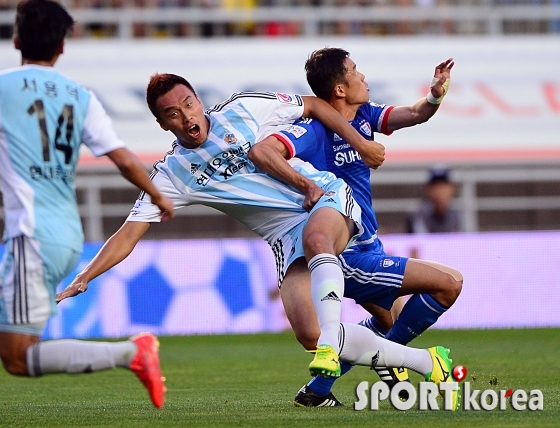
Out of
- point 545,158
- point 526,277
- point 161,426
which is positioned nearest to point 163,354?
point 526,277

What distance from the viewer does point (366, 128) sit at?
671 cm

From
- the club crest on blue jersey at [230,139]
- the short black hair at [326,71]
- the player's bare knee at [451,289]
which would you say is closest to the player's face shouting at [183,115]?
the club crest on blue jersey at [230,139]

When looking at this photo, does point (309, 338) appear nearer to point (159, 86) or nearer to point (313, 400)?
point (313, 400)

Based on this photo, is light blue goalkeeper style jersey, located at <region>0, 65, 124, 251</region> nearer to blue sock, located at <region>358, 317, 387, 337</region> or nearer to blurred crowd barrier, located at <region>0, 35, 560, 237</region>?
blue sock, located at <region>358, 317, 387, 337</region>

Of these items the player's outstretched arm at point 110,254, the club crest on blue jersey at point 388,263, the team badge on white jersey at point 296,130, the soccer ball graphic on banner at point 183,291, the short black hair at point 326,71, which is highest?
the short black hair at point 326,71

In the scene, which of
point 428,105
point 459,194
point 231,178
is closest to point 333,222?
point 231,178

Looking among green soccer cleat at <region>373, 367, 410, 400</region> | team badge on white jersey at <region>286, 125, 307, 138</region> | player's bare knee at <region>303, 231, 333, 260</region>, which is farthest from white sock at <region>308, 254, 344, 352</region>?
green soccer cleat at <region>373, 367, 410, 400</region>

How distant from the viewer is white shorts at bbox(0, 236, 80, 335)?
4879mm

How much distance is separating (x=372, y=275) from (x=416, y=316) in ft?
1.18

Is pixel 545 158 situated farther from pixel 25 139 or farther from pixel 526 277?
pixel 25 139

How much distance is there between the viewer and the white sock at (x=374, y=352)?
5.86 m

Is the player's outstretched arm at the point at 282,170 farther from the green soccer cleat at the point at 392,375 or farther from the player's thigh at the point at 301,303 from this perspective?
the green soccer cleat at the point at 392,375

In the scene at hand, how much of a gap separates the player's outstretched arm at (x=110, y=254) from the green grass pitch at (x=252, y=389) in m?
0.73

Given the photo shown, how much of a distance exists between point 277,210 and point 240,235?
1144cm
